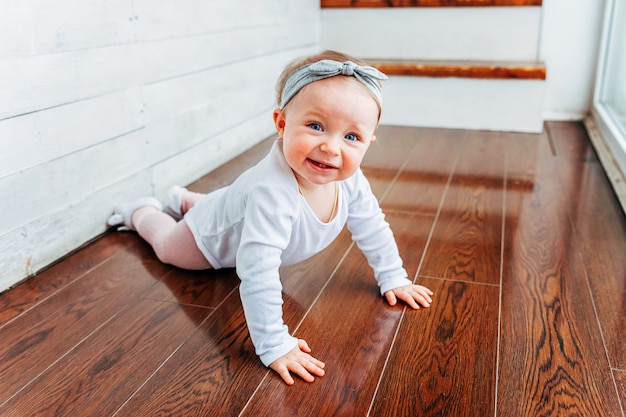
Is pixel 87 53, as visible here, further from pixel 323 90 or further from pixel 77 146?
pixel 323 90

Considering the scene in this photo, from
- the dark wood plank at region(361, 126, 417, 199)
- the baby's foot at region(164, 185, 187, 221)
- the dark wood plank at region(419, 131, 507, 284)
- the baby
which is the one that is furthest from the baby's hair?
the dark wood plank at region(361, 126, 417, 199)

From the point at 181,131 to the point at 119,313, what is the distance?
827 mm

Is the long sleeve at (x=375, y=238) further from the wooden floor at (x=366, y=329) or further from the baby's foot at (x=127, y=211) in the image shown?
the baby's foot at (x=127, y=211)

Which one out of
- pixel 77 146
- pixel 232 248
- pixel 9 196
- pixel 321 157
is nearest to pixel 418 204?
pixel 232 248

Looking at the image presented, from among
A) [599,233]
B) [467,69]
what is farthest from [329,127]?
[467,69]

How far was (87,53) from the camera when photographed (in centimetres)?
143

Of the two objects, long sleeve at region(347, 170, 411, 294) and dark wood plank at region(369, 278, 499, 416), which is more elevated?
long sleeve at region(347, 170, 411, 294)

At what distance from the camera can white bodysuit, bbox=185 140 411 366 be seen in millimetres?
989

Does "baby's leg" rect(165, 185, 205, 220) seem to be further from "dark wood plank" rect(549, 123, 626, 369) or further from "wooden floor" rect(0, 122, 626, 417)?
"dark wood plank" rect(549, 123, 626, 369)

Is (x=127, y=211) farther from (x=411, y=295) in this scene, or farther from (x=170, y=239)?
(x=411, y=295)

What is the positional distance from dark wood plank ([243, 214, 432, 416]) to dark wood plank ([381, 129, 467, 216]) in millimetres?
334

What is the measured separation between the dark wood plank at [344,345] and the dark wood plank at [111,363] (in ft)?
0.70

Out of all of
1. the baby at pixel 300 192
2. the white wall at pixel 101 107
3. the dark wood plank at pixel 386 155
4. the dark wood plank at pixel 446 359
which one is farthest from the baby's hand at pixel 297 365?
the dark wood plank at pixel 386 155

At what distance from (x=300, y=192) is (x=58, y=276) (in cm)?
63
